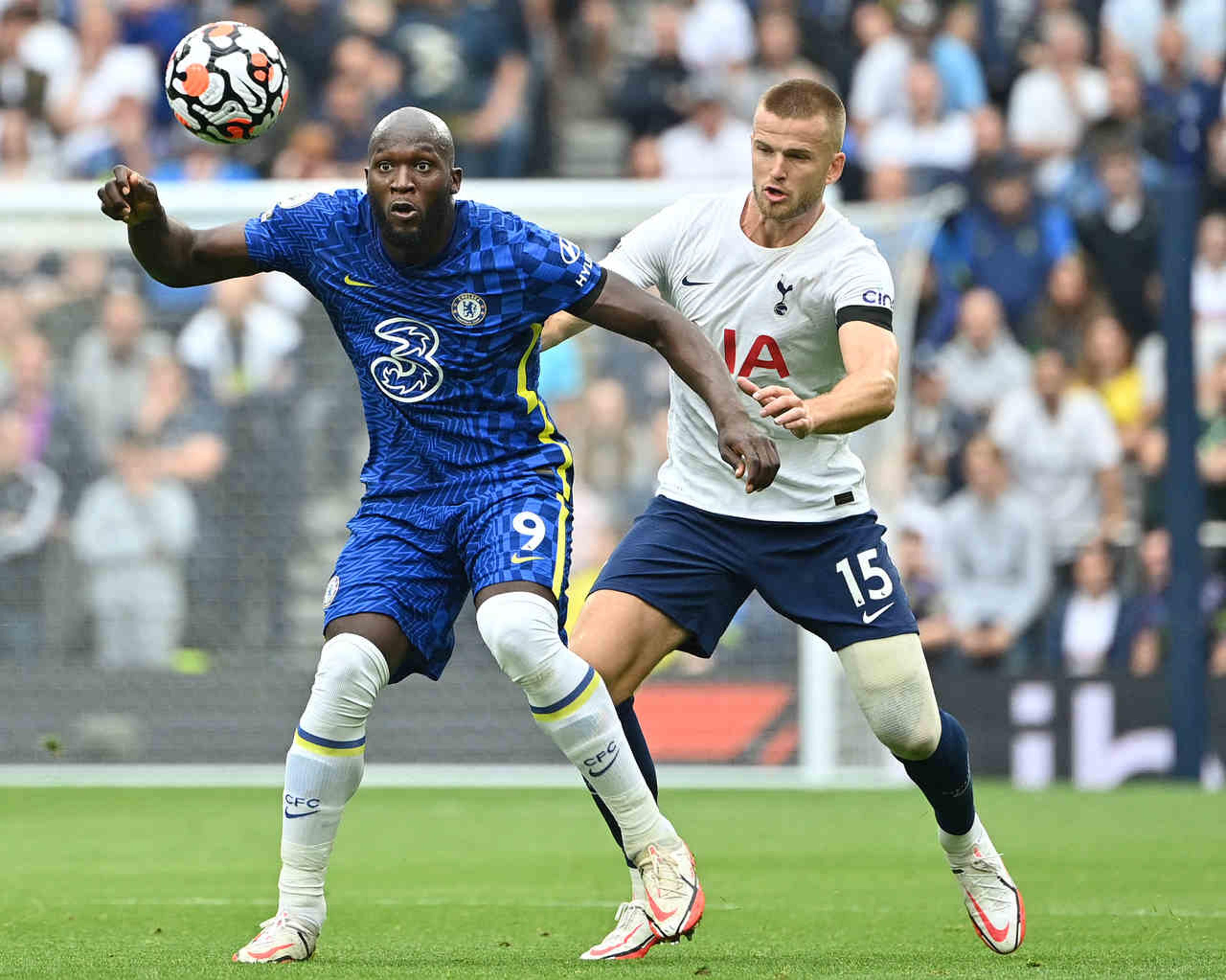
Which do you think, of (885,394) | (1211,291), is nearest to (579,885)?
(885,394)

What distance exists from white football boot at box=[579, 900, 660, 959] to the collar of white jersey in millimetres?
2081

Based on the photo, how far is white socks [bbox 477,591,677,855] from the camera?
6.10m

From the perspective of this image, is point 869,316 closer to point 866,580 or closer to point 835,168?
point 835,168

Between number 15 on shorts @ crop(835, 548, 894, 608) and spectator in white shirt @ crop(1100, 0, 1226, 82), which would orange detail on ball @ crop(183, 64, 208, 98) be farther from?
spectator in white shirt @ crop(1100, 0, 1226, 82)

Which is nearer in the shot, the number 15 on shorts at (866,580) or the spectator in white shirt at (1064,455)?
the number 15 on shorts at (866,580)

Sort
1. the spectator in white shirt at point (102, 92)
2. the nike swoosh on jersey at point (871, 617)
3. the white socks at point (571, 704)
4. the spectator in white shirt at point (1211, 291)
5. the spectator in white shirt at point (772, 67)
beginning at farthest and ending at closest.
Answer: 1. the spectator in white shirt at point (772, 67)
2. the spectator in white shirt at point (102, 92)
3. the spectator in white shirt at point (1211, 291)
4. the nike swoosh on jersey at point (871, 617)
5. the white socks at point (571, 704)

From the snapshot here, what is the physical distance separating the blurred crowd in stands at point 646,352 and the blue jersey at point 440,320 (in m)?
7.76

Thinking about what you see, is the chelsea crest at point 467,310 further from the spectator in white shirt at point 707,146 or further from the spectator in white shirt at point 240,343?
the spectator in white shirt at point 707,146

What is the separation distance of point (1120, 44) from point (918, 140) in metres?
2.11

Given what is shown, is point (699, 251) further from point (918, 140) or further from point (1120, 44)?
point (1120, 44)

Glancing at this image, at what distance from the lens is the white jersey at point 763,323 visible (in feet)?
22.5

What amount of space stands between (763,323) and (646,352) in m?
7.80

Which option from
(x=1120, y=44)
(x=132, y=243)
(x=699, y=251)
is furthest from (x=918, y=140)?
(x=132, y=243)

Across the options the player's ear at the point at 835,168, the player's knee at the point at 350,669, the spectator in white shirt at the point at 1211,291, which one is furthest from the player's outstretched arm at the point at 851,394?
the spectator in white shirt at the point at 1211,291
